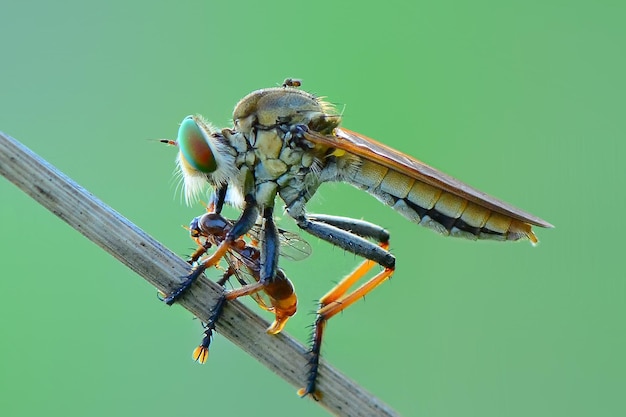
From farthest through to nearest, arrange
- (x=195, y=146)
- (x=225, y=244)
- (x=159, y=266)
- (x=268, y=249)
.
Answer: (x=195, y=146) → (x=268, y=249) → (x=225, y=244) → (x=159, y=266)

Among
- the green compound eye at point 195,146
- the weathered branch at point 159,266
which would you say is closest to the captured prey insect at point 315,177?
the green compound eye at point 195,146

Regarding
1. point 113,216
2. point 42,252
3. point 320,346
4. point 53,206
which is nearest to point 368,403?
point 320,346

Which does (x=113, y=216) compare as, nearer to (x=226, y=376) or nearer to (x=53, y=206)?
(x=53, y=206)

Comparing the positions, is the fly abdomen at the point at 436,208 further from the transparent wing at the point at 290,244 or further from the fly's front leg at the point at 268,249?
the fly's front leg at the point at 268,249

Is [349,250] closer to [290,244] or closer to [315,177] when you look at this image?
[290,244]

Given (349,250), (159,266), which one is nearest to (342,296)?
(349,250)

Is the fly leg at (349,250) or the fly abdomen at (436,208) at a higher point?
the fly abdomen at (436,208)

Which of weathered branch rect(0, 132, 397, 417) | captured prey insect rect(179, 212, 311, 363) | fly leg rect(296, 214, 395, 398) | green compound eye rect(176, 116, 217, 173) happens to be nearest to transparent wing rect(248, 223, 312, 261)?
captured prey insect rect(179, 212, 311, 363)

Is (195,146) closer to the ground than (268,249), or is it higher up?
higher up
